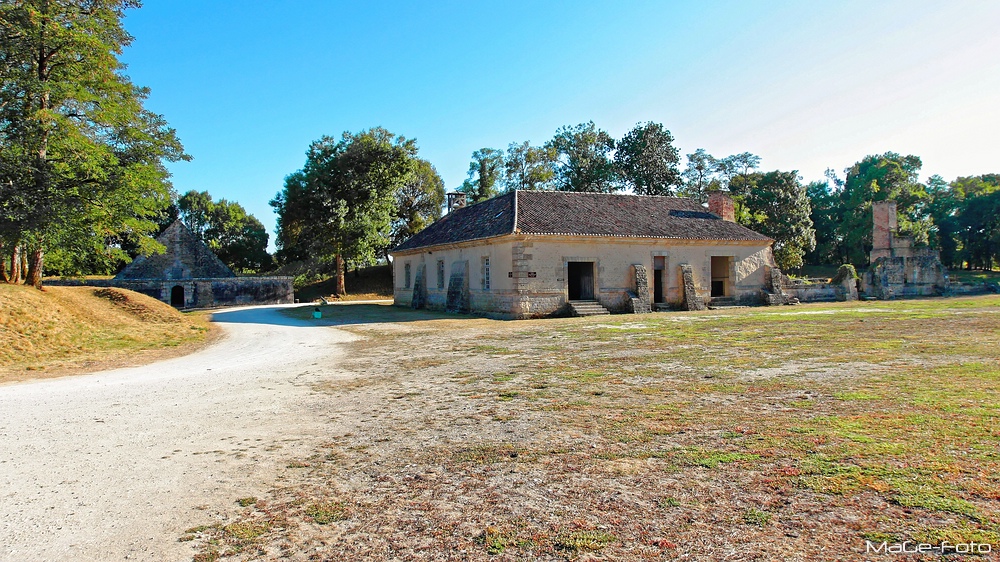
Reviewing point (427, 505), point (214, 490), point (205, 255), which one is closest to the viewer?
point (427, 505)

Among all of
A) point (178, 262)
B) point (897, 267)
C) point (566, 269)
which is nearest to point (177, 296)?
point (178, 262)

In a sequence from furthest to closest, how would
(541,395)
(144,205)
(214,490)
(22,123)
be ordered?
1. (144,205)
2. (22,123)
3. (541,395)
4. (214,490)

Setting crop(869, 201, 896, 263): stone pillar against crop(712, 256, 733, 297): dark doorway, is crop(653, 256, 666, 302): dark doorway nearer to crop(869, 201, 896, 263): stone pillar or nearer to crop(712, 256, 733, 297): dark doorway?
crop(712, 256, 733, 297): dark doorway

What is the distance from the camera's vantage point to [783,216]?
4044 centimetres

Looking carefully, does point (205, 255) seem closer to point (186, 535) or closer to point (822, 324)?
point (822, 324)

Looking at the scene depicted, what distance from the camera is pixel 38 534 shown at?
330cm

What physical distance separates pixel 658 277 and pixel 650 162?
21715 millimetres

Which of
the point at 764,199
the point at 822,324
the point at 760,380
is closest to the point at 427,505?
the point at 760,380

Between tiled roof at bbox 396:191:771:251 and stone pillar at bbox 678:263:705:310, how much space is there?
1.46m

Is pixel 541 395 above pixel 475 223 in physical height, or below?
below

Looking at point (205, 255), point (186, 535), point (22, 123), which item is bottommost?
point (186, 535)

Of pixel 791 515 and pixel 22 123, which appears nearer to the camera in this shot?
pixel 791 515

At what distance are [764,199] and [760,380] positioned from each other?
38.1m

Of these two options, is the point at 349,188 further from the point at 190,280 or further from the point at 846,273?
the point at 846,273
